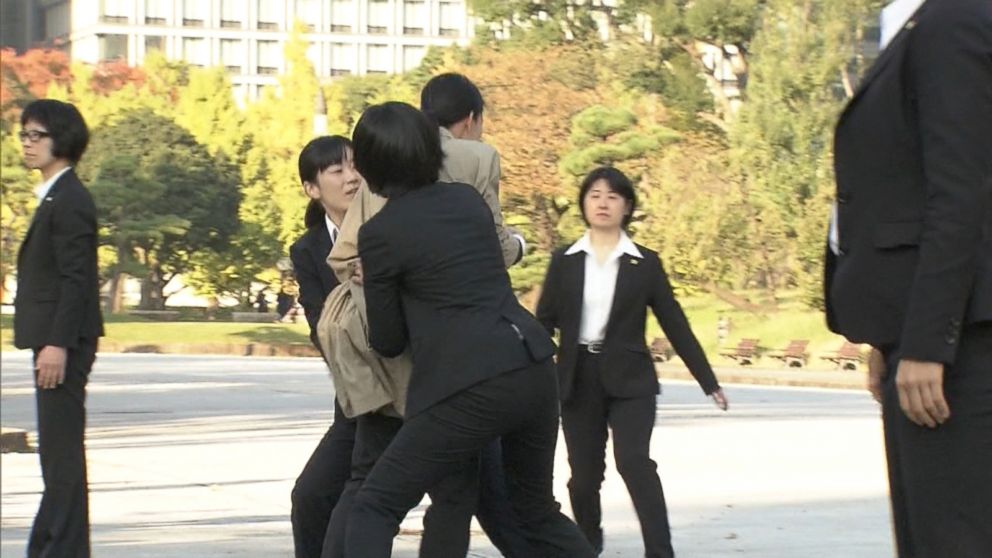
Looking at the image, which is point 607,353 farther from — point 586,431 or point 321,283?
point 321,283

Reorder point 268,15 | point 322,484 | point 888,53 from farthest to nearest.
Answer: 1. point 268,15
2. point 322,484
3. point 888,53

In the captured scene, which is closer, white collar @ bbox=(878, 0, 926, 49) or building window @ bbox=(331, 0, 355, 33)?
white collar @ bbox=(878, 0, 926, 49)

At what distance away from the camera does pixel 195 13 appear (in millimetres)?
107625

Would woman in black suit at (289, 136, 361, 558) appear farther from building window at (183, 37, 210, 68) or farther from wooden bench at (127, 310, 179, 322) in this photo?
building window at (183, 37, 210, 68)

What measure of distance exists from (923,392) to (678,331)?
4.36 metres

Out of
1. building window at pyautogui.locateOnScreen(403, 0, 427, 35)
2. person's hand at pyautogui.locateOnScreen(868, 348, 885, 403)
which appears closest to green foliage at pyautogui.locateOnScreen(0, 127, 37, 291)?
person's hand at pyautogui.locateOnScreen(868, 348, 885, 403)

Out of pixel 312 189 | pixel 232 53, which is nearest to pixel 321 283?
pixel 312 189

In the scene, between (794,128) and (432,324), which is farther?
(794,128)

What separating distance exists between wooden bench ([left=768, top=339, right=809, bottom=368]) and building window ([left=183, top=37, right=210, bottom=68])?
7273 cm

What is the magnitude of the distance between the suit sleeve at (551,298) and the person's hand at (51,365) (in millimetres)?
2081

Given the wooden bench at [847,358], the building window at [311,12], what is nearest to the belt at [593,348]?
the wooden bench at [847,358]

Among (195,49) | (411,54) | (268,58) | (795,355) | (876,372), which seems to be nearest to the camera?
(876,372)

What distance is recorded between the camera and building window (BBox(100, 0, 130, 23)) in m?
101

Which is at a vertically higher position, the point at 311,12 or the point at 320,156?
the point at 311,12
